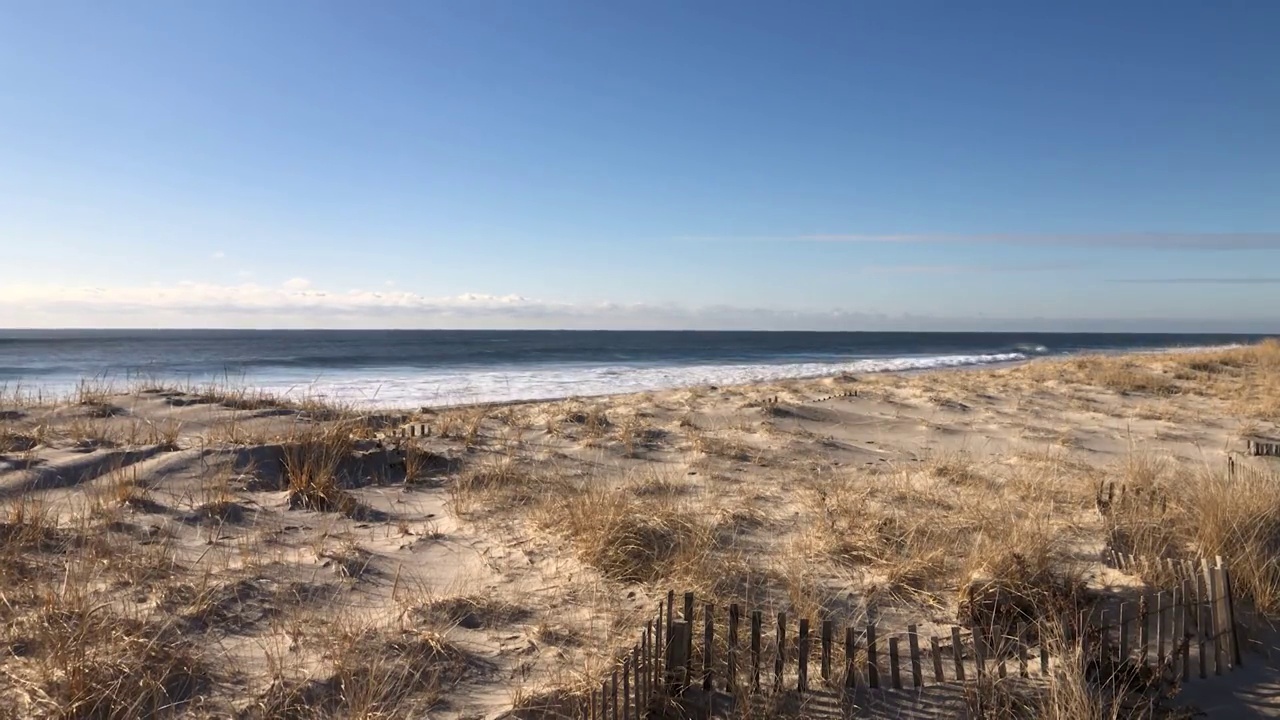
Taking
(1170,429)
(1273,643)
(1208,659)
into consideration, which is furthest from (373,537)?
(1170,429)

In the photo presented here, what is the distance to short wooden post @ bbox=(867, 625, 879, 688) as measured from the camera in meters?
3.48

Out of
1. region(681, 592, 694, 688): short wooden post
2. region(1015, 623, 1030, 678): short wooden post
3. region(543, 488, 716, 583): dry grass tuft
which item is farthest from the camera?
region(543, 488, 716, 583): dry grass tuft

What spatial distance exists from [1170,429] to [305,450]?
1178 centimetres

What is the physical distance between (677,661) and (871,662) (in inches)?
39.3

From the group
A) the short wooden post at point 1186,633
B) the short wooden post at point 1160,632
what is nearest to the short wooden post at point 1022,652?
the short wooden post at point 1160,632

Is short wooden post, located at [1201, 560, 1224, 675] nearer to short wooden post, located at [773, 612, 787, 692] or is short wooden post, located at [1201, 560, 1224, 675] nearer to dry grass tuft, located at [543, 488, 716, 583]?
short wooden post, located at [773, 612, 787, 692]

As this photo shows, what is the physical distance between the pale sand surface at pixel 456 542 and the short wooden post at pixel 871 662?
515 mm

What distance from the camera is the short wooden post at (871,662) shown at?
3477mm

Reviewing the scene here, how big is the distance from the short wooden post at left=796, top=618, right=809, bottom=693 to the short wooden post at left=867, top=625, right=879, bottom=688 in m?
0.33

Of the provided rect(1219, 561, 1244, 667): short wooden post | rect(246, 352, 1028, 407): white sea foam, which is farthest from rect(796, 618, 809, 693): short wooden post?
rect(246, 352, 1028, 407): white sea foam

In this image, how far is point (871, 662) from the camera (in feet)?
11.5

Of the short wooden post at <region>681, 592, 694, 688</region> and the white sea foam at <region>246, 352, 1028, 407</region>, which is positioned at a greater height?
the short wooden post at <region>681, 592, 694, 688</region>

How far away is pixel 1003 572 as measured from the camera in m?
4.29

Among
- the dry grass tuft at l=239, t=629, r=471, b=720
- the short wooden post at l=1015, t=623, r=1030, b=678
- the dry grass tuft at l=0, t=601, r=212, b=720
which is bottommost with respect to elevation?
the short wooden post at l=1015, t=623, r=1030, b=678
